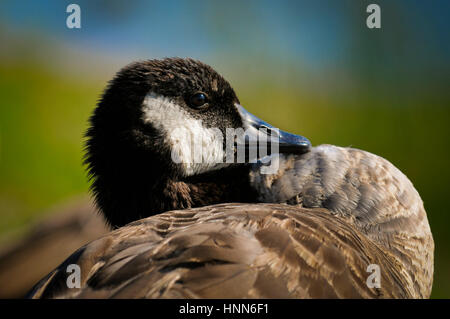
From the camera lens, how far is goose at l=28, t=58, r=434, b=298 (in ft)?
3.16

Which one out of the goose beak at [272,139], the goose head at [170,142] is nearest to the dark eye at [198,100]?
the goose head at [170,142]

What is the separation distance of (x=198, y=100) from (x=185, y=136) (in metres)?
0.16

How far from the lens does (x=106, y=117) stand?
5.15ft

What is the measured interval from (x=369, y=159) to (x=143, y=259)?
3.51 feet

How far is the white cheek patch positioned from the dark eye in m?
0.05

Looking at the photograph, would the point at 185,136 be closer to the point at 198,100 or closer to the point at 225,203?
the point at 198,100

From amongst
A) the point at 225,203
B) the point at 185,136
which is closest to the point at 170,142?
the point at 185,136

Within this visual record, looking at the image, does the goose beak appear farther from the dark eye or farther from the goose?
the dark eye

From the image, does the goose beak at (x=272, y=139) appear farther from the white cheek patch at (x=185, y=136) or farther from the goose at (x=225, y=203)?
the white cheek patch at (x=185, y=136)

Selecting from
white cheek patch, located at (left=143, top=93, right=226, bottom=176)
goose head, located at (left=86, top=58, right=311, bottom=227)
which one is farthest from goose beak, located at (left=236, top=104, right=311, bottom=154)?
white cheek patch, located at (left=143, top=93, right=226, bottom=176)
